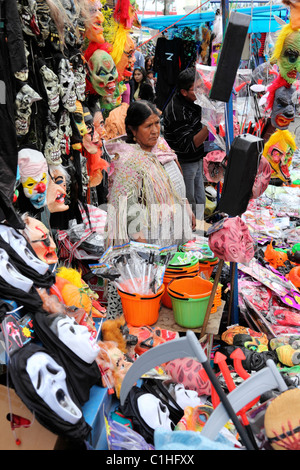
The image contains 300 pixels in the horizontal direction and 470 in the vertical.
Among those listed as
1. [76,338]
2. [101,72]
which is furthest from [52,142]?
[76,338]

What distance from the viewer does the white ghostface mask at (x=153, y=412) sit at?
161cm

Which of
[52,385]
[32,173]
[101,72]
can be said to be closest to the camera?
[52,385]

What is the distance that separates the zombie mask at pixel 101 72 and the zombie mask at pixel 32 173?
3.31ft

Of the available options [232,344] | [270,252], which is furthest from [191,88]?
[232,344]

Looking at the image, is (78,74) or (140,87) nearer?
(78,74)

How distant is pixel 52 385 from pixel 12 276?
0.42 metres

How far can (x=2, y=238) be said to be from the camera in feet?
5.34

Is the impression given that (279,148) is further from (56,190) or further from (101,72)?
(56,190)

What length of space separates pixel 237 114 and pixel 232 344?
Result: 1.63m

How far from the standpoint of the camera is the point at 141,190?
8.61 feet

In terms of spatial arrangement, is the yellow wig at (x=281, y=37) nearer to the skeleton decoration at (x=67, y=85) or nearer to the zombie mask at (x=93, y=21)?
the zombie mask at (x=93, y=21)

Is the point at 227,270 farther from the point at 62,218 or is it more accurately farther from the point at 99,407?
the point at 99,407

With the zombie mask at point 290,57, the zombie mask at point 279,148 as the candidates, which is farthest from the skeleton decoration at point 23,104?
the zombie mask at point 279,148

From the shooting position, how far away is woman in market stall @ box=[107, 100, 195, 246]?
8.60ft
